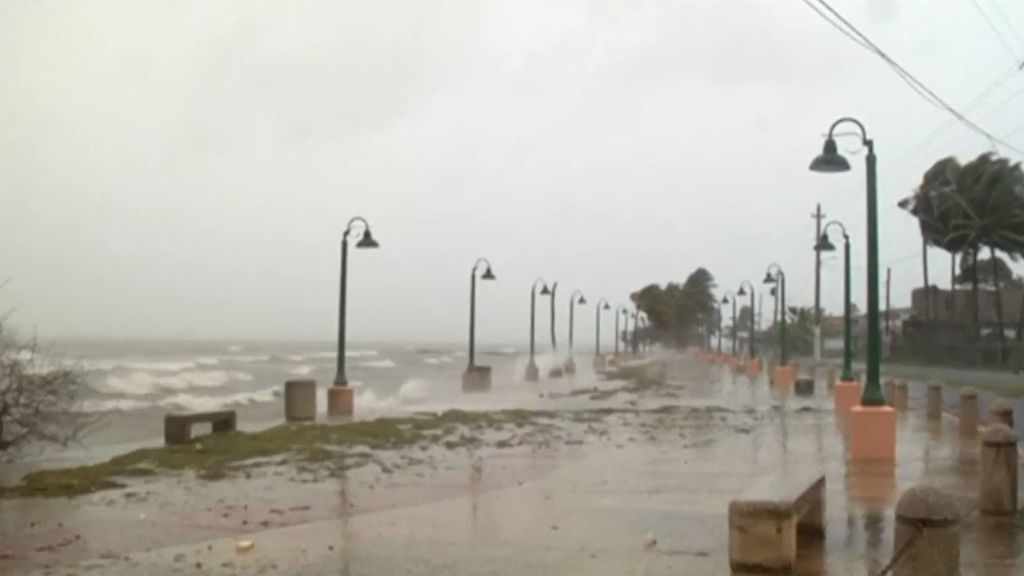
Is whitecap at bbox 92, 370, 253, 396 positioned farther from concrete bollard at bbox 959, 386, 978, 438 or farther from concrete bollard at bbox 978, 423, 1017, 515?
concrete bollard at bbox 978, 423, 1017, 515

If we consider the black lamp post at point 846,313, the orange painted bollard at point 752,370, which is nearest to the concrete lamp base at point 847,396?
the black lamp post at point 846,313

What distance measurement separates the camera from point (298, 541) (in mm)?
10578

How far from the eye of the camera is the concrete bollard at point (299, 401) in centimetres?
2673

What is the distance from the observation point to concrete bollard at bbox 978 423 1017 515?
11.1 meters

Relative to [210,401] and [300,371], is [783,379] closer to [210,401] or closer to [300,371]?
[210,401]

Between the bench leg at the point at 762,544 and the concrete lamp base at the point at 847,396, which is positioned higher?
the concrete lamp base at the point at 847,396

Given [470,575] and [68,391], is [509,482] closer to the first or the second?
[470,575]

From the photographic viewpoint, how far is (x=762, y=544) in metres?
8.65

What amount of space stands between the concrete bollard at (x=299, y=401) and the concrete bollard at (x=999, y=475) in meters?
18.1

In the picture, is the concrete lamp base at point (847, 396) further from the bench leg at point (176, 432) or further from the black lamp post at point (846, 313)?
the bench leg at point (176, 432)

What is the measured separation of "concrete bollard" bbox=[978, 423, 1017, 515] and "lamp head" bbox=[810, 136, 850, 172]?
269 inches

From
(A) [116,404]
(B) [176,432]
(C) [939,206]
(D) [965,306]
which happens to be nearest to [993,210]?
(C) [939,206]

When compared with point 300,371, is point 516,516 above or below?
above

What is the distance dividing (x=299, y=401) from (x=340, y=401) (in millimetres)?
1518
